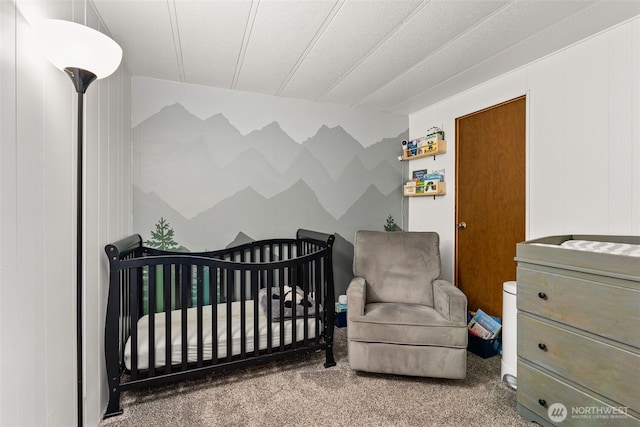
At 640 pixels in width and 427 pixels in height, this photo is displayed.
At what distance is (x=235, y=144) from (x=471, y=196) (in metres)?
2.19

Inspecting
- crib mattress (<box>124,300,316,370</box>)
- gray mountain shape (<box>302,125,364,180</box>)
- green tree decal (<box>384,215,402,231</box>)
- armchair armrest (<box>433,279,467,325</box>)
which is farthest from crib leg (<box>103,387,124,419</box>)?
green tree decal (<box>384,215,402,231</box>)

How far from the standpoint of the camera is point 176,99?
8.23ft

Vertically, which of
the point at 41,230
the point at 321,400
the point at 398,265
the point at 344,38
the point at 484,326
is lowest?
the point at 321,400

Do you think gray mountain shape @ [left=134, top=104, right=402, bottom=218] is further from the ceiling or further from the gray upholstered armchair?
the gray upholstered armchair

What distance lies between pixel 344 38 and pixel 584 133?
1.63 m

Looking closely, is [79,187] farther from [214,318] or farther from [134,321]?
[214,318]

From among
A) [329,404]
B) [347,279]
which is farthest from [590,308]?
[347,279]

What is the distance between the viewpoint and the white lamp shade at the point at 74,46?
3.10 ft

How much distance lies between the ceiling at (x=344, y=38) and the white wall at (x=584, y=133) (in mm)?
129

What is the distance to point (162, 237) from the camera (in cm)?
247

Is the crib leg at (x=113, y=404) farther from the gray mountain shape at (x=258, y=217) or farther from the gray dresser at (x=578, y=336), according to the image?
the gray dresser at (x=578, y=336)

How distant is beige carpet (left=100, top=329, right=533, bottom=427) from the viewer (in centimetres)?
157

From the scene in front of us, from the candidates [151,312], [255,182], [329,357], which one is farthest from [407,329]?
[255,182]

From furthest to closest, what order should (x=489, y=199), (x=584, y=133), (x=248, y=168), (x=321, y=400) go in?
(x=248, y=168) < (x=489, y=199) < (x=584, y=133) < (x=321, y=400)
